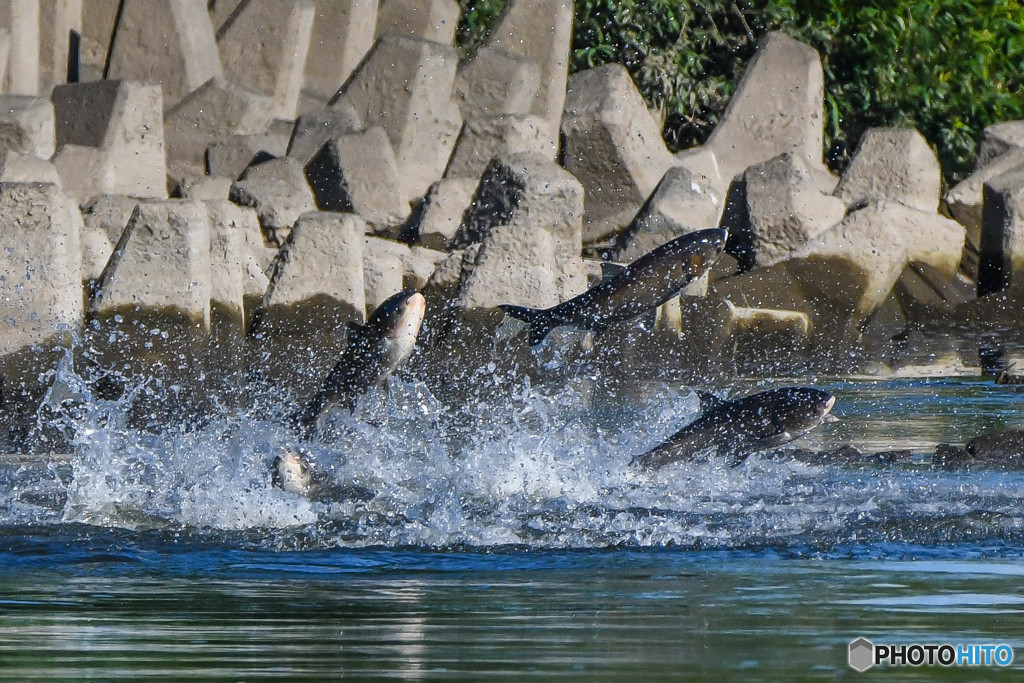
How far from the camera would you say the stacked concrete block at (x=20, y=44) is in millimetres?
14445

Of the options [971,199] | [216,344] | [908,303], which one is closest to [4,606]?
[216,344]

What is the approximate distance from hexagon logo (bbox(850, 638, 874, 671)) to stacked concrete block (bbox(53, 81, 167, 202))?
9432 millimetres

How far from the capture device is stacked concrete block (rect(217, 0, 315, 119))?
52.3 feet

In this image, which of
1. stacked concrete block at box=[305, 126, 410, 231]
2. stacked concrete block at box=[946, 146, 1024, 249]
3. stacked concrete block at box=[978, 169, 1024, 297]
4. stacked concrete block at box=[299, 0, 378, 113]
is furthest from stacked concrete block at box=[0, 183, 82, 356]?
stacked concrete block at box=[946, 146, 1024, 249]

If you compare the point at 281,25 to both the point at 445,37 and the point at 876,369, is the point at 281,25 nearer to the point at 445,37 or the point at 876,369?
the point at 445,37

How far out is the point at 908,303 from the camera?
14305mm

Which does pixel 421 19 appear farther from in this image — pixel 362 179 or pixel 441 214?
pixel 441 214

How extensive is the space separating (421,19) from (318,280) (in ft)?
23.1

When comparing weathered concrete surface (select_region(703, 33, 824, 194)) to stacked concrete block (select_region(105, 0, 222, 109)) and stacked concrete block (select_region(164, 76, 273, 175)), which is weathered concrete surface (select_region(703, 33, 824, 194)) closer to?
stacked concrete block (select_region(164, 76, 273, 175))

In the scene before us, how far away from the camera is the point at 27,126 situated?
12297 mm

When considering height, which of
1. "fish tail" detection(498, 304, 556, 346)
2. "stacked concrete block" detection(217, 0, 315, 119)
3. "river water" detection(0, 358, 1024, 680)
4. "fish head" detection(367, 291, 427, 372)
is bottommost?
"river water" detection(0, 358, 1024, 680)

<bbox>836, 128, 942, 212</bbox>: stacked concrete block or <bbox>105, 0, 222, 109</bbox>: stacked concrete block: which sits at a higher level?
<bbox>105, 0, 222, 109</bbox>: stacked concrete block

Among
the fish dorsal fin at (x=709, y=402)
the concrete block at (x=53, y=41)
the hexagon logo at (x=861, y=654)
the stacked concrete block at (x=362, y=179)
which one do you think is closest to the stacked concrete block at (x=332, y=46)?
the concrete block at (x=53, y=41)

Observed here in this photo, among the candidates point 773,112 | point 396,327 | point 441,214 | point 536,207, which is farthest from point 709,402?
point 773,112
